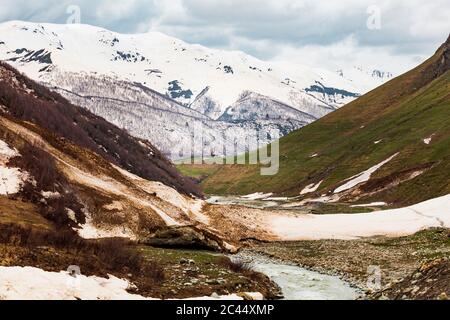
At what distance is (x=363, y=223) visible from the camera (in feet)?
277

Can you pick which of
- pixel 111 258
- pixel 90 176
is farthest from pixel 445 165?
pixel 111 258

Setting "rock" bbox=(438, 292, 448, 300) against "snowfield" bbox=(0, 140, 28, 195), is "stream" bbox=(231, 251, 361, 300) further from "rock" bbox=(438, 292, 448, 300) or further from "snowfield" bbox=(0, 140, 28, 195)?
"snowfield" bbox=(0, 140, 28, 195)

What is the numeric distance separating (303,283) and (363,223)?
42825 mm

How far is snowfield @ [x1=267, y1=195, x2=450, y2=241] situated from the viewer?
7794 cm

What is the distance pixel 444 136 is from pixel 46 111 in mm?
106547

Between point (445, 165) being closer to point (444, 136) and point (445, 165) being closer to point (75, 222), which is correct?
point (444, 136)

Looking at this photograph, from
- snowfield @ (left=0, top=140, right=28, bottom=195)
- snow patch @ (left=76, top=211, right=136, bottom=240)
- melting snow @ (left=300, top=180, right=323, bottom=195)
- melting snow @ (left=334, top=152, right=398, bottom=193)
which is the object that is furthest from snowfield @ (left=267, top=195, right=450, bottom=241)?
melting snow @ (left=300, top=180, right=323, bottom=195)

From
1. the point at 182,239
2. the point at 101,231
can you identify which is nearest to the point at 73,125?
the point at 101,231

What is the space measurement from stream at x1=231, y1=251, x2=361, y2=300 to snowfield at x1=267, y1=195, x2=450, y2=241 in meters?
23.1

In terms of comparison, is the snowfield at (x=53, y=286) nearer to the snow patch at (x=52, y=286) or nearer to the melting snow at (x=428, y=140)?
the snow patch at (x=52, y=286)

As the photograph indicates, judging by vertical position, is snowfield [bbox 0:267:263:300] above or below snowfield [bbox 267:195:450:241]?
below
